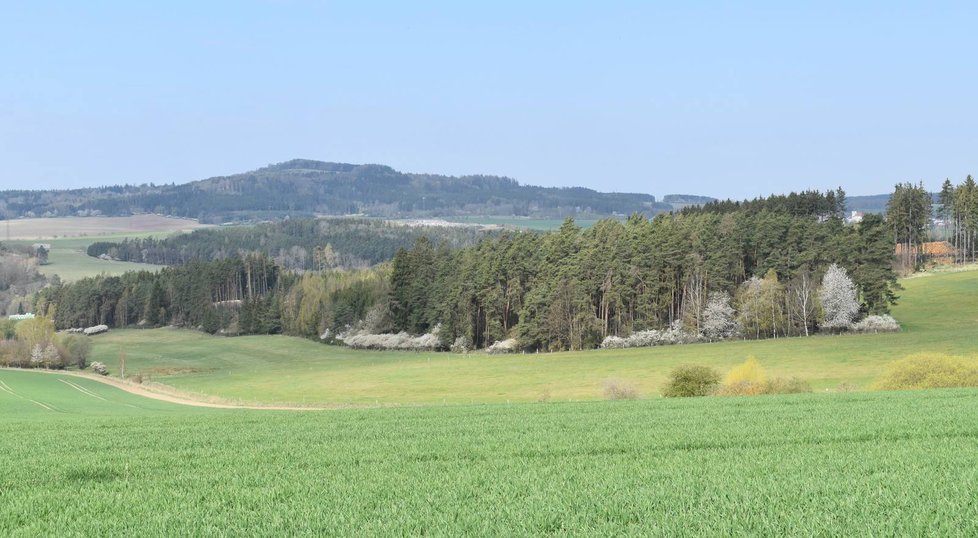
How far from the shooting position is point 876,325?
9194 centimetres

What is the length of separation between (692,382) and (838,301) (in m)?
51.7

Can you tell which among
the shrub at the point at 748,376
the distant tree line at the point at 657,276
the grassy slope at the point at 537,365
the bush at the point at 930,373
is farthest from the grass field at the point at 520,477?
the distant tree line at the point at 657,276

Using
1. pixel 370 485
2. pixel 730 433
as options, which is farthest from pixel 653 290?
pixel 370 485

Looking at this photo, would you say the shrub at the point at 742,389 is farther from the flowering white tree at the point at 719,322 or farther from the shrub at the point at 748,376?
the flowering white tree at the point at 719,322

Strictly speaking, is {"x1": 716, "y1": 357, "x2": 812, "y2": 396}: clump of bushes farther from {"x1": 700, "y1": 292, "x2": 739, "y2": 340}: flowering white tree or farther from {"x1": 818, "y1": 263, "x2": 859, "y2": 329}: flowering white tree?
{"x1": 700, "y1": 292, "x2": 739, "y2": 340}: flowering white tree

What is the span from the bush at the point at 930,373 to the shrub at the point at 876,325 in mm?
48034

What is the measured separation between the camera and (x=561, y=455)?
60.5 feet

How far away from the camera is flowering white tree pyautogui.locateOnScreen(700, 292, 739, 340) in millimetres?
96562

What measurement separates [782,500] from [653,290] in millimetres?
90430

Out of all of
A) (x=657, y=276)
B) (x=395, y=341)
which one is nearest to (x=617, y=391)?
(x=657, y=276)

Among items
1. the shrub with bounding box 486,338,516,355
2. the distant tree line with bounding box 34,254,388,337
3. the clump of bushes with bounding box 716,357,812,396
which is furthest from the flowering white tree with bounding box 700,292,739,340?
the distant tree line with bounding box 34,254,388,337

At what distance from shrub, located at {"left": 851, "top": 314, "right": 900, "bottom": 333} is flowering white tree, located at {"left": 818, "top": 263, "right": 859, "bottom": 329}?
1.01 meters

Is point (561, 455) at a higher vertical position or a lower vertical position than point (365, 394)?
higher

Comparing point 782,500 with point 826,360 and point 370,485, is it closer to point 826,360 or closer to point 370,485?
point 370,485
